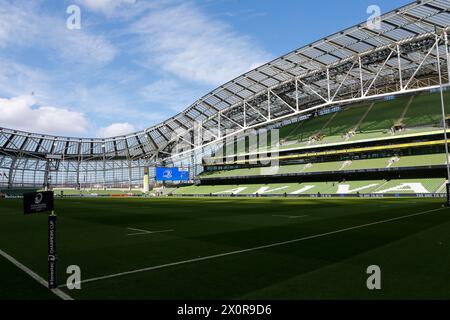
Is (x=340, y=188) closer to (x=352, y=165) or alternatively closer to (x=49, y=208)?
(x=352, y=165)

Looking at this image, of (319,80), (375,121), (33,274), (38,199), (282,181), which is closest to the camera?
(38,199)

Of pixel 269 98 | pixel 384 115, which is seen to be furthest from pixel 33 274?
pixel 384 115

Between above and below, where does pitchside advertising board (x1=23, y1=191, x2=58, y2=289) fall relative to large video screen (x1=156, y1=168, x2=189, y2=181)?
below

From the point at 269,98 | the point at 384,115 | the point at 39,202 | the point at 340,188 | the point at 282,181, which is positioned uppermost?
the point at 269,98

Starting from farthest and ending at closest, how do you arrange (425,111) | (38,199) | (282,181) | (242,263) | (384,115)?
(282,181) → (384,115) → (425,111) → (242,263) → (38,199)

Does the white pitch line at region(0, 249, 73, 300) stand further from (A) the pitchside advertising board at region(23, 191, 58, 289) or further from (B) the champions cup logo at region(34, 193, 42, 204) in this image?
(B) the champions cup logo at region(34, 193, 42, 204)

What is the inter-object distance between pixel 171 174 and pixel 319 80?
43424 mm

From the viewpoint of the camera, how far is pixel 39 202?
6.74m

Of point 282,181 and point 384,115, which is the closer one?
point 384,115

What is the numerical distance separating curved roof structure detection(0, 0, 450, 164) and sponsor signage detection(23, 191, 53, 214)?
31.8 metres

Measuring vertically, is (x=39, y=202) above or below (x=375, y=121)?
below

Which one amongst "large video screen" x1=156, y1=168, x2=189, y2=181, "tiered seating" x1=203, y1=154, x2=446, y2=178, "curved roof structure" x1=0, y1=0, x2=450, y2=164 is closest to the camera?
"curved roof structure" x1=0, y1=0, x2=450, y2=164

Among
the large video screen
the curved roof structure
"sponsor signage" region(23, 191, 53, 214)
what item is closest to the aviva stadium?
the curved roof structure

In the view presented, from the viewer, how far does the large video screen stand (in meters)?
83.1
